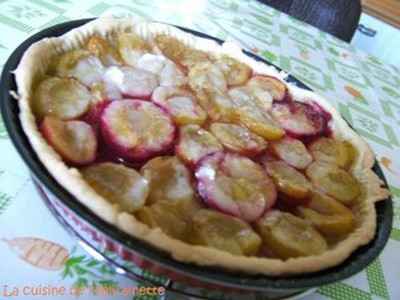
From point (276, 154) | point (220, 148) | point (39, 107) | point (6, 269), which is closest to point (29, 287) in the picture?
point (6, 269)

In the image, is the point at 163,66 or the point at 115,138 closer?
the point at 115,138

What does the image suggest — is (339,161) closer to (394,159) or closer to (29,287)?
(394,159)

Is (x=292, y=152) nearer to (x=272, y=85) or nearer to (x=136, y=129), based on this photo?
(x=272, y=85)

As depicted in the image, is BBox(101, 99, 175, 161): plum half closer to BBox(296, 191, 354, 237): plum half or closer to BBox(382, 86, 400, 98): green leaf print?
BBox(296, 191, 354, 237): plum half

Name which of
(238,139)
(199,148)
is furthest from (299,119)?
(199,148)

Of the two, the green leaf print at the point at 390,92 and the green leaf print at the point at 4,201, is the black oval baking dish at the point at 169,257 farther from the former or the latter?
the green leaf print at the point at 390,92

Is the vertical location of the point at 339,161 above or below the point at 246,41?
above

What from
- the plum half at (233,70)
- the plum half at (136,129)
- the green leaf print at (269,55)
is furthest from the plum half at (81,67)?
the green leaf print at (269,55)
